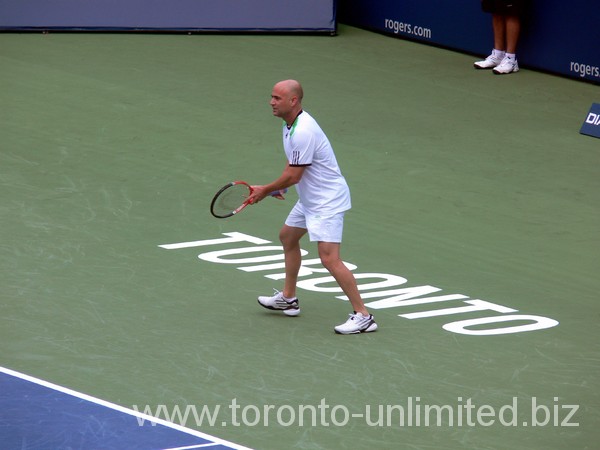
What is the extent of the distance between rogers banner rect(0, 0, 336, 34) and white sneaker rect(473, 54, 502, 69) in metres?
2.59

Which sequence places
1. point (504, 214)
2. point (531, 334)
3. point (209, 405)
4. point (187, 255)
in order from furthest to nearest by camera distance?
1. point (504, 214)
2. point (187, 255)
3. point (531, 334)
4. point (209, 405)

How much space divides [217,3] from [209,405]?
1211cm

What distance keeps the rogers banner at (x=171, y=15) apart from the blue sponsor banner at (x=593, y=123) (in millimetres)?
5265

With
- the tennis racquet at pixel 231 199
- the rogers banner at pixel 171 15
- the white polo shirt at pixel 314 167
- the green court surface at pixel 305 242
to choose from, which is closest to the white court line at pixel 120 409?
the green court surface at pixel 305 242

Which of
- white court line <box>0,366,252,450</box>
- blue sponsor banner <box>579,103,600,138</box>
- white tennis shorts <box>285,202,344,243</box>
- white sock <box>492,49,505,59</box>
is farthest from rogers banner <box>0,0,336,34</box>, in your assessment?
white court line <box>0,366,252,450</box>

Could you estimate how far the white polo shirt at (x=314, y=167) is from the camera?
1020cm

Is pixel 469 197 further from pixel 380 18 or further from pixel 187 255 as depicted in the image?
pixel 380 18

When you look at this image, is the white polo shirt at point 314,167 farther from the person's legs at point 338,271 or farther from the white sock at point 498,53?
the white sock at point 498,53

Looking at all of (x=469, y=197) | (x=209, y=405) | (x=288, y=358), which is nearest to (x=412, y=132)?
(x=469, y=197)

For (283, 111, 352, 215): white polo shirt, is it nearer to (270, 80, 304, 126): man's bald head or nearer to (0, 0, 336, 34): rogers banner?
(270, 80, 304, 126): man's bald head

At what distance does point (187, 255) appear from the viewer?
1206cm

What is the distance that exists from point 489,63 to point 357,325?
957 centimetres

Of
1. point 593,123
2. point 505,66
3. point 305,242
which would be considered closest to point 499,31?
point 505,66

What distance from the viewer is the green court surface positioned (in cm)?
929
